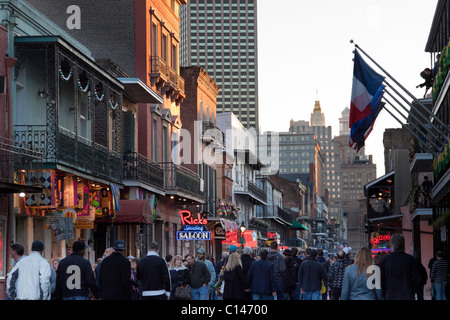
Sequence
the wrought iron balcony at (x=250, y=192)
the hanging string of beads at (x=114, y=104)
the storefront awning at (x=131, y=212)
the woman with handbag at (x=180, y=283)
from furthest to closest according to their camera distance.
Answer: the wrought iron balcony at (x=250, y=192) < the storefront awning at (x=131, y=212) < the hanging string of beads at (x=114, y=104) < the woman with handbag at (x=180, y=283)

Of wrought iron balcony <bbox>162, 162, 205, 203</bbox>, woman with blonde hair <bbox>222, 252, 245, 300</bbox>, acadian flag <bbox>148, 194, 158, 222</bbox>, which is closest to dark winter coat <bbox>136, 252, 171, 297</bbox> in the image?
woman with blonde hair <bbox>222, 252, 245, 300</bbox>

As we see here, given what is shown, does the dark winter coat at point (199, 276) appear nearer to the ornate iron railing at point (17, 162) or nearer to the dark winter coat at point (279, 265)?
the dark winter coat at point (279, 265)

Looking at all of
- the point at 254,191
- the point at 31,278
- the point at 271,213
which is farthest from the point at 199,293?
the point at 271,213

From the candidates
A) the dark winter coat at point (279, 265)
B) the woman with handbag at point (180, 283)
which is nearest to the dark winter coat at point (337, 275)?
the dark winter coat at point (279, 265)

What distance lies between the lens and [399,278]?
1406 cm

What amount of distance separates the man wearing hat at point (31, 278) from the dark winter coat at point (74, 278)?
27cm

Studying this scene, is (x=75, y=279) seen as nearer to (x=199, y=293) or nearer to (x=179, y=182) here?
(x=199, y=293)

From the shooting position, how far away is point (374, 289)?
1402 centimetres

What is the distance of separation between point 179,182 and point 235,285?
19.6 m

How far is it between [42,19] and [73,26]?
11.2 metres

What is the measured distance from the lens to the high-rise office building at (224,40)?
18312 centimetres

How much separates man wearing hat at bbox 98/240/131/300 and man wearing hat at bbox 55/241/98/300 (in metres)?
0.19
